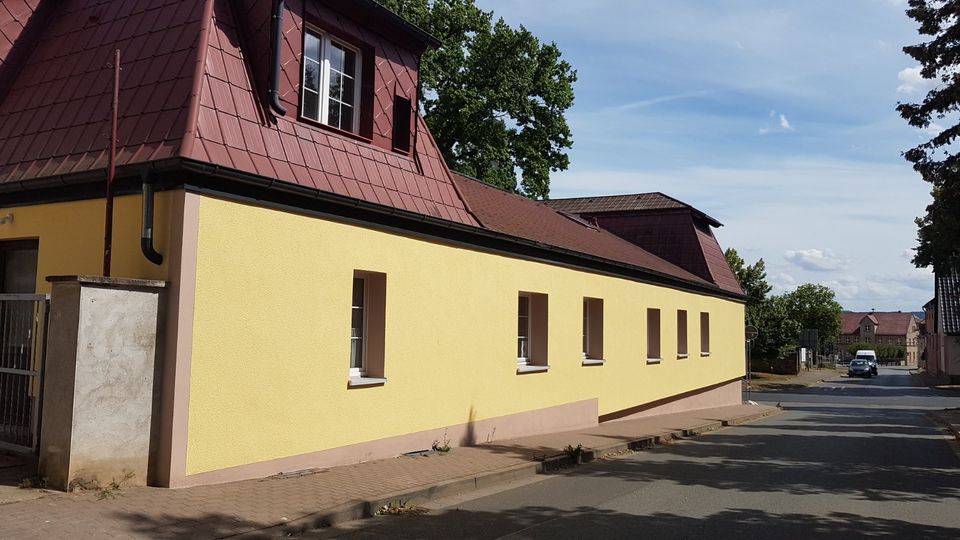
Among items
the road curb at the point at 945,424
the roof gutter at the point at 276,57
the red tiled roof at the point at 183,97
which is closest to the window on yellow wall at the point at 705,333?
the road curb at the point at 945,424

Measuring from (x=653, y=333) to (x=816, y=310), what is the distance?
64559 mm

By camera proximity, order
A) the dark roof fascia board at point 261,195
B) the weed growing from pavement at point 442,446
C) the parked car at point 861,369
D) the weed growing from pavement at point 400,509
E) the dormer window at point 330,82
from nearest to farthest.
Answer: the dark roof fascia board at point 261,195
the weed growing from pavement at point 400,509
the dormer window at point 330,82
the weed growing from pavement at point 442,446
the parked car at point 861,369

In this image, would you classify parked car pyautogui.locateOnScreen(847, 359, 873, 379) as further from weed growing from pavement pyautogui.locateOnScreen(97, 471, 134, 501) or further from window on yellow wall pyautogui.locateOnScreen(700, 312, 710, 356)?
weed growing from pavement pyautogui.locateOnScreen(97, 471, 134, 501)

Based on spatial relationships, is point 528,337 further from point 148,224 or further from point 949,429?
point 949,429

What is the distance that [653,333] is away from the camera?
19.1 meters

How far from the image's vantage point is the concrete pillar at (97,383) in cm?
623

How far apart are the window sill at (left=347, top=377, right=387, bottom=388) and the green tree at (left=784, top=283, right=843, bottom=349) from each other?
7370 centimetres

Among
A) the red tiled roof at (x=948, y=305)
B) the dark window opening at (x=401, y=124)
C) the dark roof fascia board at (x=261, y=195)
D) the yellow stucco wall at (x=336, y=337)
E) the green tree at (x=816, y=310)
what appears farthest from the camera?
the green tree at (x=816, y=310)

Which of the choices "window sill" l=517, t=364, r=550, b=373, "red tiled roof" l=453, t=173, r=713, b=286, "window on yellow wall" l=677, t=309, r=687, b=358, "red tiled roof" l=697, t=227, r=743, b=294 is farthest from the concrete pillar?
"red tiled roof" l=697, t=227, r=743, b=294

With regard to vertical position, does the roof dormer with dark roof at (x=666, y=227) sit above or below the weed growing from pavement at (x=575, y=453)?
above

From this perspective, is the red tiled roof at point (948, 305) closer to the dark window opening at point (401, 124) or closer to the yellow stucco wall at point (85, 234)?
the dark window opening at point (401, 124)

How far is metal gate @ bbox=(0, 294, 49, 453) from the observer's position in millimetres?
6812

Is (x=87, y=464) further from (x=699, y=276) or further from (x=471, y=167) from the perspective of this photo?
(x=471, y=167)

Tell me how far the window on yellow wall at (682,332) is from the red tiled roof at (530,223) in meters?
1.36
